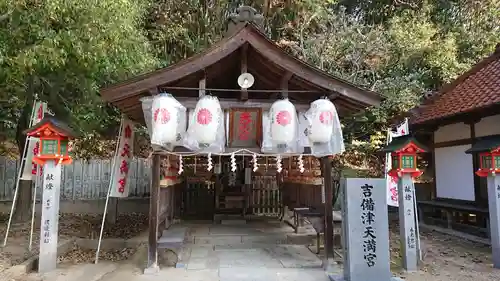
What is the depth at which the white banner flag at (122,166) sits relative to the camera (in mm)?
8977

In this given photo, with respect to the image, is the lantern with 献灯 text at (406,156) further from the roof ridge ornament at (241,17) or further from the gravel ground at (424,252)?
the roof ridge ornament at (241,17)

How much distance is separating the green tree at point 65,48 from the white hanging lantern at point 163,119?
79.1 inches

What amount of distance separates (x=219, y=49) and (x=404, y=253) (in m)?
5.85

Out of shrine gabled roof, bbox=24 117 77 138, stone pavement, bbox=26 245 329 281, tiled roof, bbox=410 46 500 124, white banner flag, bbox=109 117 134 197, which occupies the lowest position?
stone pavement, bbox=26 245 329 281

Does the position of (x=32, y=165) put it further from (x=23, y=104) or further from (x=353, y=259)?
(x=353, y=259)

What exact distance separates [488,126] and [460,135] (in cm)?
126

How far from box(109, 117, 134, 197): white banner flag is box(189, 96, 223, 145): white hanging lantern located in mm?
2843

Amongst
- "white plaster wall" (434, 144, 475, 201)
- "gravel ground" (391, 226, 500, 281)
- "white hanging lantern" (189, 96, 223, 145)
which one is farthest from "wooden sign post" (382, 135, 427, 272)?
"white plaster wall" (434, 144, 475, 201)

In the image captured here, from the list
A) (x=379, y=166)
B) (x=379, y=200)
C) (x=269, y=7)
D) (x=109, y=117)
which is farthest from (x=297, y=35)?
(x=379, y=200)

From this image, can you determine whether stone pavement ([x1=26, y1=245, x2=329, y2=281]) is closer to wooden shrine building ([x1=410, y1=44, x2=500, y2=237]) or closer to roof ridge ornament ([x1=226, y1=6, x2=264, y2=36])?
roof ridge ornament ([x1=226, y1=6, x2=264, y2=36])

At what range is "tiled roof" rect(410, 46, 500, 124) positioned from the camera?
10675 millimetres

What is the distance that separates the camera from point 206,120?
23.2 feet

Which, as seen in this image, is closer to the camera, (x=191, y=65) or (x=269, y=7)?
(x=191, y=65)

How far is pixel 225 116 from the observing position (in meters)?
7.79
